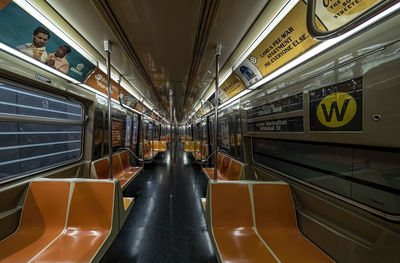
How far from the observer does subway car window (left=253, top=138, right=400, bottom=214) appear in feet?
3.02

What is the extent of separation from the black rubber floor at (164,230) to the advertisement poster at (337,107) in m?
2.00

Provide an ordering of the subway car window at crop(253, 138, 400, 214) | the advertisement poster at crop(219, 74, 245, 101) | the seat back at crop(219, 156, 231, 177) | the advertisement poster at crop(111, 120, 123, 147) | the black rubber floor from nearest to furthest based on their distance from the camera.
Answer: the subway car window at crop(253, 138, 400, 214)
the black rubber floor
the advertisement poster at crop(219, 74, 245, 101)
the seat back at crop(219, 156, 231, 177)
the advertisement poster at crop(111, 120, 123, 147)

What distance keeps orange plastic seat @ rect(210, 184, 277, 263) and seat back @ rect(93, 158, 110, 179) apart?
8.44 feet

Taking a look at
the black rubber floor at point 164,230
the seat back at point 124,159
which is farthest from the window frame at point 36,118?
the black rubber floor at point 164,230

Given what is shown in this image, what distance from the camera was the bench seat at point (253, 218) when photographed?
136cm

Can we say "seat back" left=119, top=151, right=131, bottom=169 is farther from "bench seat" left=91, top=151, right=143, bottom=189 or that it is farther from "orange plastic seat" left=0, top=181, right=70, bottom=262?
"orange plastic seat" left=0, top=181, right=70, bottom=262

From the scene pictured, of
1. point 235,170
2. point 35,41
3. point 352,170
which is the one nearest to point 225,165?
point 235,170

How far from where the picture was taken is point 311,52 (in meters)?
1.46

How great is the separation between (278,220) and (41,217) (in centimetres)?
281

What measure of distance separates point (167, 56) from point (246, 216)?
2448mm

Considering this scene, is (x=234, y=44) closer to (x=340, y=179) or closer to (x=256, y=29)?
(x=256, y=29)

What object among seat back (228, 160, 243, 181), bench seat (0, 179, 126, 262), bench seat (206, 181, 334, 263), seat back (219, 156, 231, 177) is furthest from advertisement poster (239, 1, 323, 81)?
bench seat (0, 179, 126, 262)

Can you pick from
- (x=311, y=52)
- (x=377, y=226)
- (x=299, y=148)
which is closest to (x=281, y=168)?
(x=299, y=148)

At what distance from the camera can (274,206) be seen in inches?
62.3
